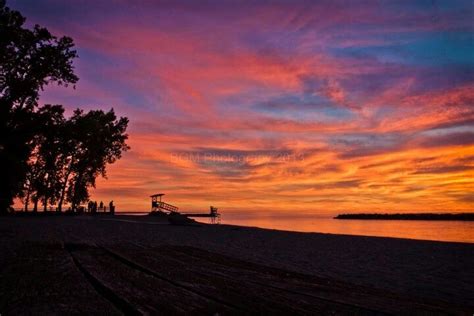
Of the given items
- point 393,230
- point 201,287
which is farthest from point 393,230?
point 201,287

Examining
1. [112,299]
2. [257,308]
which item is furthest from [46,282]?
[257,308]

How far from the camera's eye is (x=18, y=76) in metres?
30.1

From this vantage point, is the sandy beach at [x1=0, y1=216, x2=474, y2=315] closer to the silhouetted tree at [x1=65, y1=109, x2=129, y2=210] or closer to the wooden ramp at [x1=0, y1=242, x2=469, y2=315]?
the wooden ramp at [x1=0, y1=242, x2=469, y2=315]

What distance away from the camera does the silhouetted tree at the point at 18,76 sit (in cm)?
2836

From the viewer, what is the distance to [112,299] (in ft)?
22.1

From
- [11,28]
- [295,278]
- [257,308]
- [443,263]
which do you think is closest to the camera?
[257,308]

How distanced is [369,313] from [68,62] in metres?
30.4

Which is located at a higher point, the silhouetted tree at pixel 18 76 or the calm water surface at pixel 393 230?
the silhouetted tree at pixel 18 76

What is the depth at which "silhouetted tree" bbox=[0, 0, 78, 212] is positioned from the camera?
93.0ft

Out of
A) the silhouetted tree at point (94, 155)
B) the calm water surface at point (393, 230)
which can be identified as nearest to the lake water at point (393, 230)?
the calm water surface at point (393, 230)

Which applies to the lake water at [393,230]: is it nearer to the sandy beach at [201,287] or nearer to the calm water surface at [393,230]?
the calm water surface at [393,230]

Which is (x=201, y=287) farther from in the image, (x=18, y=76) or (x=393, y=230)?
(x=393, y=230)

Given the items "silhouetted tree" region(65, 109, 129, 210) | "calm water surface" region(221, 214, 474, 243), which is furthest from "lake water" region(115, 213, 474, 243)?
"silhouetted tree" region(65, 109, 129, 210)

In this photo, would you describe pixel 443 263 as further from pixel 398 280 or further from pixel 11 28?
pixel 11 28
